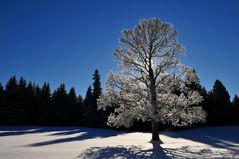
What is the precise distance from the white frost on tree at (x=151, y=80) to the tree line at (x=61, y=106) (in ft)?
71.1

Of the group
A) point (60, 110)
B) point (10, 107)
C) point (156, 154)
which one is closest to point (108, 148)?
point (156, 154)

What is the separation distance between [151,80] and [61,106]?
99.6 ft

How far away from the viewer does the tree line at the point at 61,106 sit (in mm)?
35438

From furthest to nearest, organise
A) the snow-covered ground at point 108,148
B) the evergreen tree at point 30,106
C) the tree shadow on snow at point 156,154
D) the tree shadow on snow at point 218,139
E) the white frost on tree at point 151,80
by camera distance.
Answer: the evergreen tree at point 30,106 → the white frost on tree at point 151,80 → the tree shadow on snow at point 218,139 → the snow-covered ground at point 108,148 → the tree shadow on snow at point 156,154

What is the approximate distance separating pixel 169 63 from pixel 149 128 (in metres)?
23.7

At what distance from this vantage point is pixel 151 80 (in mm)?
15125

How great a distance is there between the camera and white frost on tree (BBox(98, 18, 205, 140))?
14672 millimetres

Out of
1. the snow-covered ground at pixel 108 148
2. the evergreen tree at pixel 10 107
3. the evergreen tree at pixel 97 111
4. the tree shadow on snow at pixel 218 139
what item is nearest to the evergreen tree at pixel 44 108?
the evergreen tree at pixel 10 107

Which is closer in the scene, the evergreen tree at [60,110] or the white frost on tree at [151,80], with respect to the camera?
the white frost on tree at [151,80]

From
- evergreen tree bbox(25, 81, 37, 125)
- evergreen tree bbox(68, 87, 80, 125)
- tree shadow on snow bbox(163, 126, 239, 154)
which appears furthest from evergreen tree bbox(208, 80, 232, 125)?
evergreen tree bbox(25, 81, 37, 125)

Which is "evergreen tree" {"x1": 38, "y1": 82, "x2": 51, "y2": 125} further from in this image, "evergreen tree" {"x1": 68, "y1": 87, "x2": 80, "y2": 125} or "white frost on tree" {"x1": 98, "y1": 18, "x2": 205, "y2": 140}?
"white frost on tree" {"x1": 98, "y1": 18, "x2": 205, "y2": 140}

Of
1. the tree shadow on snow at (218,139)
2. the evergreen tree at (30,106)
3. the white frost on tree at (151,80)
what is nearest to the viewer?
the tree shadow on snow at (218,139)

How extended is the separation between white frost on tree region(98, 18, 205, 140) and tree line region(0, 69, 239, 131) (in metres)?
21.7

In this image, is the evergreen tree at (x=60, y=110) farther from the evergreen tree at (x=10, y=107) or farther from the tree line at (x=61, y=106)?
the evergreen tree at (x=10, y=107)
